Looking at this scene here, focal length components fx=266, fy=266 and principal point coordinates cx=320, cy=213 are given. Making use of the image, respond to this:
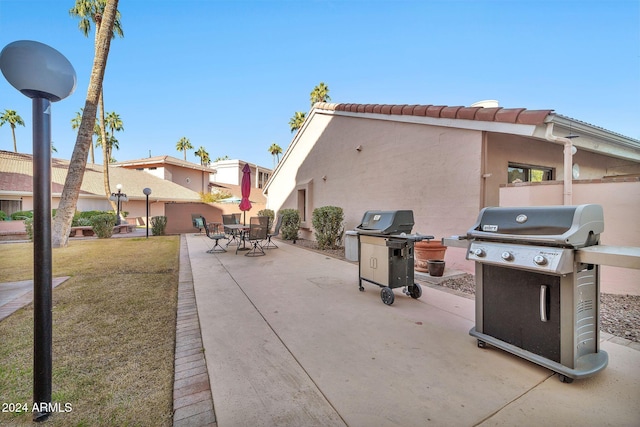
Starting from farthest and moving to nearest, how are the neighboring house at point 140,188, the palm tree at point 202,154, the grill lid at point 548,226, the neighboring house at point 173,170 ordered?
1. the palm tree at point 202,154
2. the neighboring house at point 173,170
3. the neighboring house at point 140,188
4. the grill lid at point 548,226

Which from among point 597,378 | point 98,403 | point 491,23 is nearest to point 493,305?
point 597,378

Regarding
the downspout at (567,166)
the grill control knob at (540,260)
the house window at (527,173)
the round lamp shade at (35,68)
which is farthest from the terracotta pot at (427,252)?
the round lamp shade at (35,68)

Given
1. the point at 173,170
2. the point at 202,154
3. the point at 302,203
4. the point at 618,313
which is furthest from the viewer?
the point at 202,154

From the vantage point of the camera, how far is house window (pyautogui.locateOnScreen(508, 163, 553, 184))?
6.04 meters

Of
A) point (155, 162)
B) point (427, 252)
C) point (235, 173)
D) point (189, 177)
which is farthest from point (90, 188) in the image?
point (427, 252)

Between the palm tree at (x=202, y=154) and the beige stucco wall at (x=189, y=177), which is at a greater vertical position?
the palm tree at (x=202, y=154)

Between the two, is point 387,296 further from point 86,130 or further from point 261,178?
point 261,178

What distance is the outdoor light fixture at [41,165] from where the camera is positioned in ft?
5.57

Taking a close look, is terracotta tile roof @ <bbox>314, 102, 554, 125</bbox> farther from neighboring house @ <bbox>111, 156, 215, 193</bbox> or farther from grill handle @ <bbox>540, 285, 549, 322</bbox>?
neighboring house @ <bbox>111, 156, 215, 193</bbox>

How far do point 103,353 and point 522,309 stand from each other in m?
3.99

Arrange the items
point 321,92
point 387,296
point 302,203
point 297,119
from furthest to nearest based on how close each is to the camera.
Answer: point 297,119 < point 321,92 < point 302,203 < point 387,296

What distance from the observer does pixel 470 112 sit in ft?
17.7

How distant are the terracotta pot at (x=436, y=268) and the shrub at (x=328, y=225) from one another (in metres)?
4.24

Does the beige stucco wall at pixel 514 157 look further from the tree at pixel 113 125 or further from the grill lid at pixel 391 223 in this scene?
the tree at pixel 113 125
